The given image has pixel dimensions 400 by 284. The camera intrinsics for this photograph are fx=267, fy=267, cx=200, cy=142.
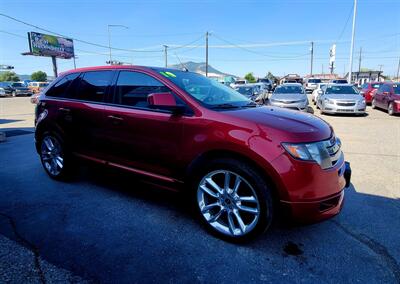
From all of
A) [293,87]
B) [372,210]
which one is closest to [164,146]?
[372,210]

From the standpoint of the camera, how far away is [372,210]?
11.0ft

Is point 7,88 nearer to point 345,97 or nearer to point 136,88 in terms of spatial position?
point 345,97

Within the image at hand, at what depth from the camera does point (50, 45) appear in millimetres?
39844

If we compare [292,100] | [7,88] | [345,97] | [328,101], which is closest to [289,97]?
[292,100]

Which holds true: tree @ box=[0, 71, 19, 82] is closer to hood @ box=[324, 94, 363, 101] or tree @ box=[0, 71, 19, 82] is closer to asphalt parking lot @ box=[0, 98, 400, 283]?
hood @ box=[324, 94, 363, 101]

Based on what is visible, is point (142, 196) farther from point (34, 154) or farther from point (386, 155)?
point (386, 155)

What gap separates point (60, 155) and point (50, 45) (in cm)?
4349

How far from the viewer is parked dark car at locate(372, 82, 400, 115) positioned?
39.0 feet

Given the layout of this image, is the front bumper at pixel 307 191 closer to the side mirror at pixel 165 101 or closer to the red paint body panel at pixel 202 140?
the red paint body panel at pixel 202 140

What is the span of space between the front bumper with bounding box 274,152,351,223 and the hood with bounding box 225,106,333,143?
23cm

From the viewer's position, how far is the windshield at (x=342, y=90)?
42.5 feet

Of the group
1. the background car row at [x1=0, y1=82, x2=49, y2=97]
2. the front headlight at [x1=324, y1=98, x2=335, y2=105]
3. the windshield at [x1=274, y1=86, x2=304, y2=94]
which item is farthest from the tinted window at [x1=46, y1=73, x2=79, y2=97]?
the background car row at [x1=0, y1=82, x2=49, y2=97]

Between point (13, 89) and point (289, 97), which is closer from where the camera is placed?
point (289, 97)

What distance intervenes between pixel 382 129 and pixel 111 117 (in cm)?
913
